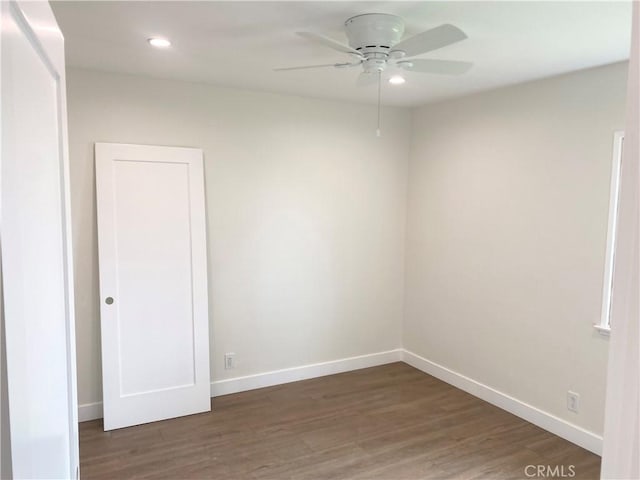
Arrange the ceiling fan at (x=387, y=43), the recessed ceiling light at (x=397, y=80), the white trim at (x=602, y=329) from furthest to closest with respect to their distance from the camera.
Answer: the recessed ceiling light at (x=397, y=80), the white trim at (x=602, y=329), the ceiling fan at (x=387, y=43)

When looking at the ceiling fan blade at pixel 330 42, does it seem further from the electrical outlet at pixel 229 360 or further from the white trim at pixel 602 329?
the electrical outlet at pixel 229 360

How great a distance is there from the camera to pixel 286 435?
3.27 meters

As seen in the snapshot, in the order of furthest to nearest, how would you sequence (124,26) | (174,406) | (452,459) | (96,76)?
(174,406) → (96,76) → (452,459) → (124,26)

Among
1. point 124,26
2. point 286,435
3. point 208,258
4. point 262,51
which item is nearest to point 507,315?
point 286,435

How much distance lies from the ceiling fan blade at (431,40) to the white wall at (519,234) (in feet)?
4.92

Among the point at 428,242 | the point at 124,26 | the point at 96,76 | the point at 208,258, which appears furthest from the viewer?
the point at 428,242

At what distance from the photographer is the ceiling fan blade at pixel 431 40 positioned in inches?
76.2

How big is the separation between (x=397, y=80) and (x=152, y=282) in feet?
7.89

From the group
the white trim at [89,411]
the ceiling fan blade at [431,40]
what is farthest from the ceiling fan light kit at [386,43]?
the white trim at [89,411]

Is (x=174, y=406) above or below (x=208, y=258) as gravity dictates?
below

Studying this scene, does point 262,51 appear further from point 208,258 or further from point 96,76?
point 208,258

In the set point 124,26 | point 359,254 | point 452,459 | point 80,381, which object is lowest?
point 452,459

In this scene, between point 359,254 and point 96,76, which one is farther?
point 359,254

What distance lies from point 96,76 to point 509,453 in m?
3.91
